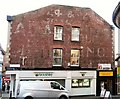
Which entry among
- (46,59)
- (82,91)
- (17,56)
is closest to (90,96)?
(82,91)

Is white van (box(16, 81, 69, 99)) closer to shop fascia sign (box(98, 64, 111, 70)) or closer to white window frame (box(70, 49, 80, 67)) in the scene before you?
white window frame (box(70, 49, 80, 67))

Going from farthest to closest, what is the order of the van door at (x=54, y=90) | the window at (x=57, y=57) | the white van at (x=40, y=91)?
the window at (x=57, y=57) → the van door at (x=54, y=90) → the white van at (x=40, y=91)

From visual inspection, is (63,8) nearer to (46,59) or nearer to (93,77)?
(46,59)

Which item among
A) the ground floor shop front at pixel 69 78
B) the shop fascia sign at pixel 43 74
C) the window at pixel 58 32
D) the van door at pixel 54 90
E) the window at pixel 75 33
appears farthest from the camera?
the window at pixel 75 33

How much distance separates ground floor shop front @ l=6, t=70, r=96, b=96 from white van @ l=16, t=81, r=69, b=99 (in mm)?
9064

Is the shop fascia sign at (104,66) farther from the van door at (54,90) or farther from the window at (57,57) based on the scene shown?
the van door at (54,90)

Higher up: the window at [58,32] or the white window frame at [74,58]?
the window at [58,32]

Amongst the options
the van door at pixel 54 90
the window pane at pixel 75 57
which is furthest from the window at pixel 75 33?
the van door at pixel 54 90

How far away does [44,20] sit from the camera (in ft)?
116

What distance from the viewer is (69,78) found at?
117 feet

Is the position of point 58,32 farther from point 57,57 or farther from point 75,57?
point 75,57

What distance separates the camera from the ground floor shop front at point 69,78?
34.3 meters

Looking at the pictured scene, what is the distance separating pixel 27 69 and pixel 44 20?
239 inches

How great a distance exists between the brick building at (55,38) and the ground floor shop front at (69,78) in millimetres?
745
